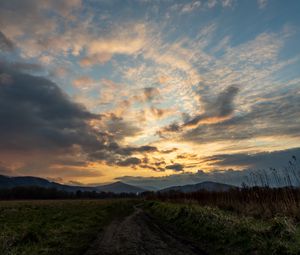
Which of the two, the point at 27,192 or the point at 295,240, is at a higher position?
the point at 27,192

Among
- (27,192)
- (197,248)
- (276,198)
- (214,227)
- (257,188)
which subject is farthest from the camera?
(27,192)

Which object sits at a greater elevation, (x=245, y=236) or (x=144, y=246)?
(x=245, y=236)

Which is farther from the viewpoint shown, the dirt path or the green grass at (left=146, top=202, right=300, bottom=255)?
the dirt path

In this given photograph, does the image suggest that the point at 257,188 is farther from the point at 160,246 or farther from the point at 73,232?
the point at 73,232

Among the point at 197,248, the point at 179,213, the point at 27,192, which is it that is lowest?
the point at 197,248

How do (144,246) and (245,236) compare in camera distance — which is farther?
(144,246)

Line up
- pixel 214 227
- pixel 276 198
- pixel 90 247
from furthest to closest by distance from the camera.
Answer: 1. pixel 276 198
2. pixel 214 227
3. pixel 90 247

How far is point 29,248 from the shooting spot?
41.8 ft

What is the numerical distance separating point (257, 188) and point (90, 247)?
538 inches

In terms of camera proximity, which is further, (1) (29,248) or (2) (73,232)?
(2) (73,232)

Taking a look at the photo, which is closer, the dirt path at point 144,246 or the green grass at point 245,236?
the green grass at point 245,236

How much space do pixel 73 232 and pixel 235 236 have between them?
10.0m

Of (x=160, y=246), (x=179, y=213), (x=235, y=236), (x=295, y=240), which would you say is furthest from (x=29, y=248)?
(x=179, y=213)

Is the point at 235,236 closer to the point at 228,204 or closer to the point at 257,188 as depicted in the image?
the point at 257,188
